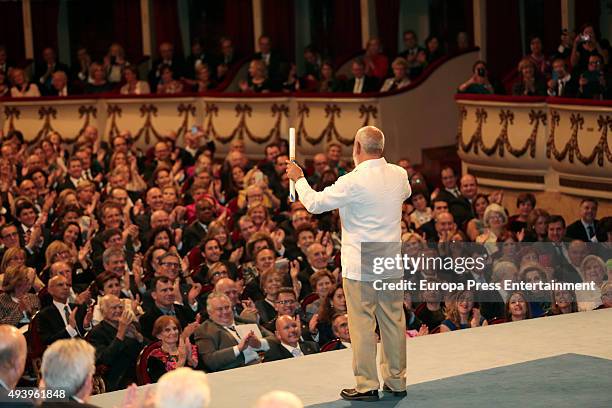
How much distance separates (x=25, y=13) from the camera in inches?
788

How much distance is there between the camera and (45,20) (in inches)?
793

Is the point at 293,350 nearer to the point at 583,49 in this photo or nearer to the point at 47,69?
the point at 583,49

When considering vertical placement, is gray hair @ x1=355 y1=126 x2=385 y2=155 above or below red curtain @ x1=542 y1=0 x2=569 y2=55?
below

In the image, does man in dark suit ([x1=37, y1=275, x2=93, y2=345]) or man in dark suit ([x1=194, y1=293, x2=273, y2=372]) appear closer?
man in dark suit ([x1=194, y1=293, x2=273, y2=372])

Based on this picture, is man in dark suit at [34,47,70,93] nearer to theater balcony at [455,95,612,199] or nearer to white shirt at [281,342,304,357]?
theater balcony at [455,95,612,199]

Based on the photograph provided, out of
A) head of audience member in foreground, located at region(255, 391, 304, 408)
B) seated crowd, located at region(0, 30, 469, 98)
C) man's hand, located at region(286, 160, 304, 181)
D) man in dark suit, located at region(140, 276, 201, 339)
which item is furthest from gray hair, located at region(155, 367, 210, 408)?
seated crowd, located at region(0, 30, 469, 98)

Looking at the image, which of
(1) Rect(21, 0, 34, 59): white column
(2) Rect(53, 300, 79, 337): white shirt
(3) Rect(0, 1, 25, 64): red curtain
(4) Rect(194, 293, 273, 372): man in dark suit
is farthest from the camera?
(3) Rect(0, 1, 25, 64): red curtain

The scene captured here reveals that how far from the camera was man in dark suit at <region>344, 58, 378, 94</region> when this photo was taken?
14.3 m

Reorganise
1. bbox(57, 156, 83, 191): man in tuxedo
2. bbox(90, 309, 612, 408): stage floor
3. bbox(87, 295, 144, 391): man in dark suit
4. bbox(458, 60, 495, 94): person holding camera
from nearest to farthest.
Answer: bbox(90, 309, 612, 408): stage floor < bbox(87, 295, 144, 391): man in dark suit < bbox(57, 156, 83, 191): man in tuxedo < bbox(458, 60, 495, 94): person holding camera

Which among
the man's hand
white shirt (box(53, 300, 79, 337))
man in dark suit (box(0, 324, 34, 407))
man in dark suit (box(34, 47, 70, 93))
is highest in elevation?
man in dark suit (box(34, 47, 70, 93))

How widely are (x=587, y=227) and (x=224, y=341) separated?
3968mm

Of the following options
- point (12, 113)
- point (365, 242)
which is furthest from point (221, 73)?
point (365, 242)

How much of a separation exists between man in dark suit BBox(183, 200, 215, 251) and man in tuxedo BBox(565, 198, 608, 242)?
10.1 feet

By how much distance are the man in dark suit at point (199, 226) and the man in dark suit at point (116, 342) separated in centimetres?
287
